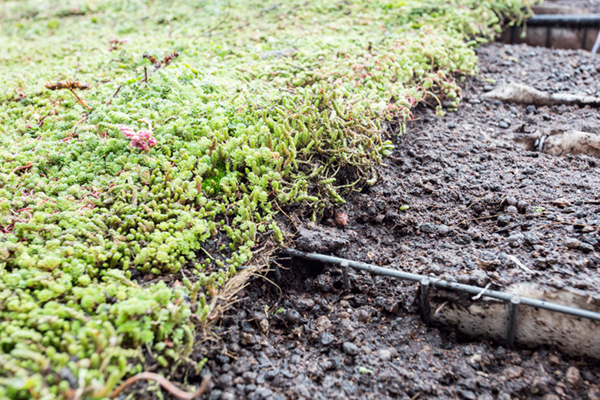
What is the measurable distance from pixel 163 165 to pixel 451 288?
5.43ft

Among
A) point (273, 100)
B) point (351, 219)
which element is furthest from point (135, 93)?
point (351, 219)

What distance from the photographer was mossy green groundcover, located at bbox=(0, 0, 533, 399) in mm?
1630

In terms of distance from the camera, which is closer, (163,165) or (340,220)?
(163,165)

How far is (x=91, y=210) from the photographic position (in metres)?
2.14

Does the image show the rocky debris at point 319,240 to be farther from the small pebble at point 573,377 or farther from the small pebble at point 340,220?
the small pebble at point 573,377

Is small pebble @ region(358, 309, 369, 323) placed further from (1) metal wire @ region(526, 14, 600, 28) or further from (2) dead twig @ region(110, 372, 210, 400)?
(1) metal wire @ region(526, 14, 600, 28)

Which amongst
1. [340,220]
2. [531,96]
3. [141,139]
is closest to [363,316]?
[340,220]

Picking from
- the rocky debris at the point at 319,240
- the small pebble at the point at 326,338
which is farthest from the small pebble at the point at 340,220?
the small pebble at the point at 326,338

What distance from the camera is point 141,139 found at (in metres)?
2.45

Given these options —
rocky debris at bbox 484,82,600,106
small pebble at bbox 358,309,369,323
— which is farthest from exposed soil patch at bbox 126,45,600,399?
rocky debris at bbox 484,82,600,106

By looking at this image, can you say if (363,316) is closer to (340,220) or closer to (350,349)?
(350,349)

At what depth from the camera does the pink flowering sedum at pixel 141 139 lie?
2.43 metres

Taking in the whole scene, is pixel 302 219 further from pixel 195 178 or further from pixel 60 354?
pixel 60 354

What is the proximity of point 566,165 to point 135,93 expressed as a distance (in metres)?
2.97
